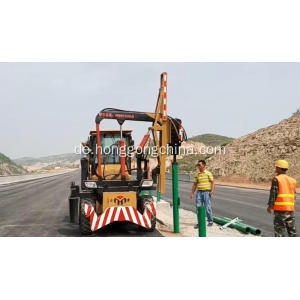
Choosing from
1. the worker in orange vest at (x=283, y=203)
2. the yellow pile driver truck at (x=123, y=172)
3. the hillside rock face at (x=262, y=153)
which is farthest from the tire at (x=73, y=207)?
the hillside rock face at (x=262, y=153)

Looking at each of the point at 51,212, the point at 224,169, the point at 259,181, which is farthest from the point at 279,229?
the point at 224,169

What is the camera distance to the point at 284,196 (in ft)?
23.0

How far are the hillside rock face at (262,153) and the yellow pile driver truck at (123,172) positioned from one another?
3016 centimetres

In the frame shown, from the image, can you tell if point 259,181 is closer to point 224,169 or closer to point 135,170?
point 224,169

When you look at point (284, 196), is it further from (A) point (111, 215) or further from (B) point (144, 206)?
(A) point (111, 215)

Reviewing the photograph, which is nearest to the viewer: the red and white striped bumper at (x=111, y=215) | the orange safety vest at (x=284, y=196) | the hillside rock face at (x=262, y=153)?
the orange safety vest at (x=284, y=196)

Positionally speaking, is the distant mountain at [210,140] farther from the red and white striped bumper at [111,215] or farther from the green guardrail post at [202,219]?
the green guardrail post at [202,219]

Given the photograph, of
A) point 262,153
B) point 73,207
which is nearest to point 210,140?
point 262,153

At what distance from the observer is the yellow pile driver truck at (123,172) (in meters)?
9.27

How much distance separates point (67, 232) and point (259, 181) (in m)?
35.3

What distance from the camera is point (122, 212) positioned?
30.3ft

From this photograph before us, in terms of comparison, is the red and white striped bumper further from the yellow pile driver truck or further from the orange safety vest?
the orange safety vest

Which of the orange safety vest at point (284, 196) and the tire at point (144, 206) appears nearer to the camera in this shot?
the orange safety vest at point (284, 196)

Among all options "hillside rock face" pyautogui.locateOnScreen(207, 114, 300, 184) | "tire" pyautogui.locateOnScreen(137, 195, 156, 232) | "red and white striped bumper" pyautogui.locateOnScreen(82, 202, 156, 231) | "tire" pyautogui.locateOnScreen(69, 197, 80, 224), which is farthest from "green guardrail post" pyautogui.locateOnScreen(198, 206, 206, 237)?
"hillside rock face" pyautogui.locateOnScreen(207, 114, 300, 184)
